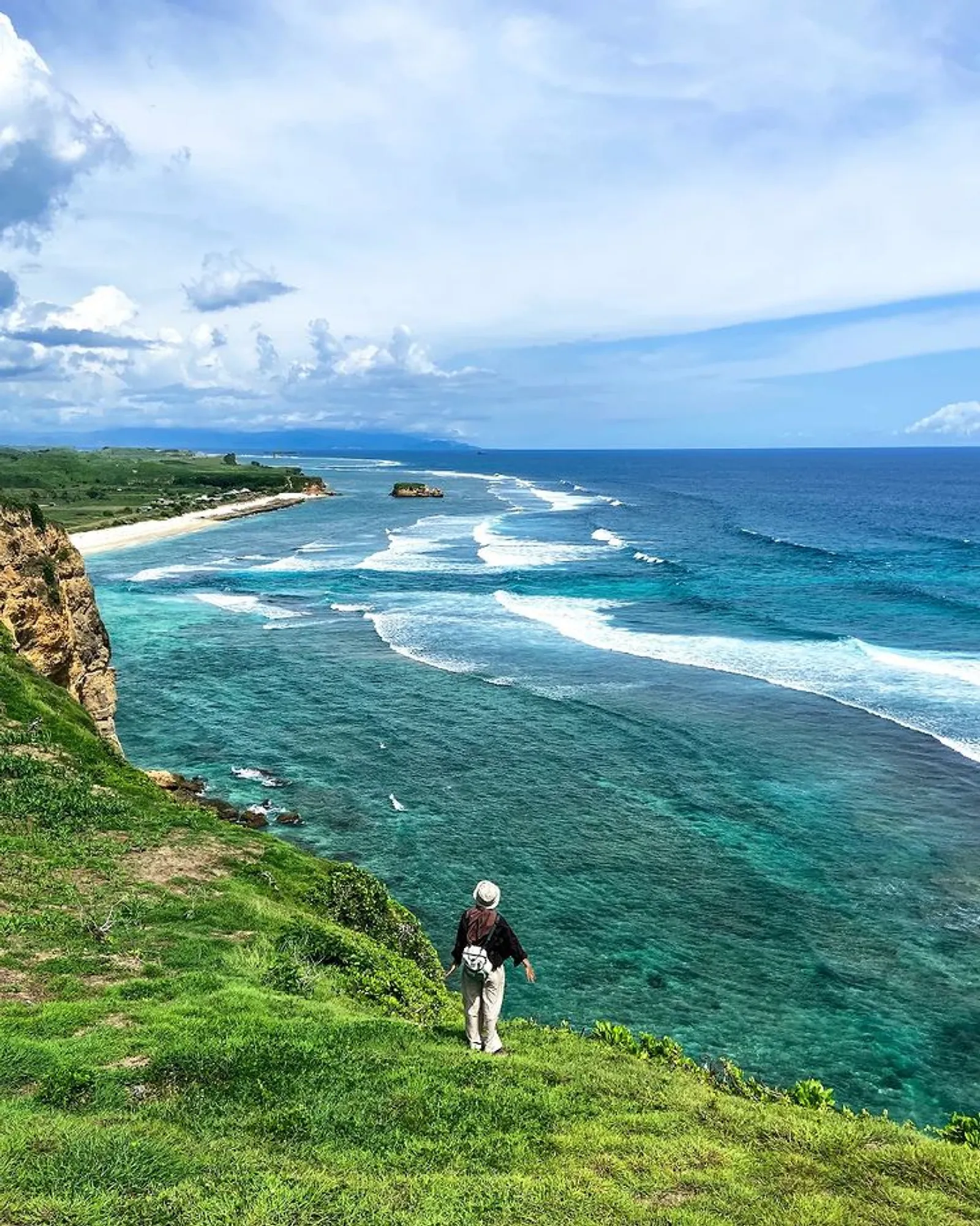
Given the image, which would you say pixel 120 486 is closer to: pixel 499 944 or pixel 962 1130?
pixel 499 944

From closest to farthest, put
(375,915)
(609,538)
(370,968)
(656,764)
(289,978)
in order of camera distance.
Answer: (289,978) → (370,968) → (375,915) → (656,764) → (609,538)

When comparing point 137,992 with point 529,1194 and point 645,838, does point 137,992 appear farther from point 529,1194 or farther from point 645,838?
point 645,838

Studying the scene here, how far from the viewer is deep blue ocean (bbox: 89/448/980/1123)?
18.8 meters

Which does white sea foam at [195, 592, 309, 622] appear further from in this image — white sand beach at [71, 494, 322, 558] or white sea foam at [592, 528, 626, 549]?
white sea foam at [592, 528, 626, 549]

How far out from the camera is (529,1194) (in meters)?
8.18

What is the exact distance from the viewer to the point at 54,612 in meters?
29.1

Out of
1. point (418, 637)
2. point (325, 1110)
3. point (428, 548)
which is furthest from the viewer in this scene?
point (428, 548)

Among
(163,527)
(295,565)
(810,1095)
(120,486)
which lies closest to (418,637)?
(295,565)

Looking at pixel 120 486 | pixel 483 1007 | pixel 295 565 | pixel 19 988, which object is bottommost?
pixel 295 565

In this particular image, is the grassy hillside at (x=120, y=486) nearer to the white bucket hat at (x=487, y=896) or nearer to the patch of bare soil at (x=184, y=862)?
the patch of bare soil at (x=184, y=862)

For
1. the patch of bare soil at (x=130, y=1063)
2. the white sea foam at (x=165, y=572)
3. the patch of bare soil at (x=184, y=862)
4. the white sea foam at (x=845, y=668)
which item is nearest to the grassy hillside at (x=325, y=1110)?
the patch of bare soil at (x=130, y=1063)

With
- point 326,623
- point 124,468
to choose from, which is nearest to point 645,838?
point 326,623

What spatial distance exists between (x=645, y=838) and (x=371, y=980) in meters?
13.2

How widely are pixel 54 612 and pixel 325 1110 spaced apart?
2406 centimetres
